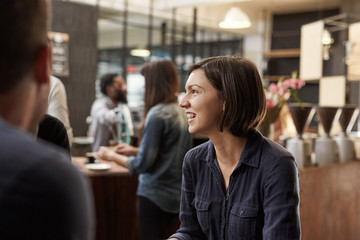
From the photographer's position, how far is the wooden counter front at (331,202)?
10.4 feet

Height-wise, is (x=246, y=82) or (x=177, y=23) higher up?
(x=177, y=23)

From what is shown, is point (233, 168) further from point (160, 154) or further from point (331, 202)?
point (331, 202)

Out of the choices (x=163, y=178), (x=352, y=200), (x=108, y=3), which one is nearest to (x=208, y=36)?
(x=108, y=3)

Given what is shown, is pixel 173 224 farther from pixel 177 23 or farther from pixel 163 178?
pixel 177 23

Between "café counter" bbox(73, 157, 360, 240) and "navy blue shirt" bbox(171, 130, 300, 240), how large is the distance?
5.64 ft

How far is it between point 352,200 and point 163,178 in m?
1.89

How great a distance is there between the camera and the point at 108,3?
9.55m

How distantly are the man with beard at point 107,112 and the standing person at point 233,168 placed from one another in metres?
2.69

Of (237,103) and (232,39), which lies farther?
(232,39)

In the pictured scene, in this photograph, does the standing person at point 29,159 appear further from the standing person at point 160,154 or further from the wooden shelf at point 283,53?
the wooden shelf at point 283,53

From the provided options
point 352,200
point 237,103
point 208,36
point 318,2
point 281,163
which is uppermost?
point 318,2

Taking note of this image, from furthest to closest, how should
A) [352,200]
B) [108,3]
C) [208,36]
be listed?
[208,36] < [108,3] < [352,200]

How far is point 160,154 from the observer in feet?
9.07

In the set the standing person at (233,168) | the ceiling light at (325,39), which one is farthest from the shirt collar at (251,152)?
the ceiling light at (325,39)
